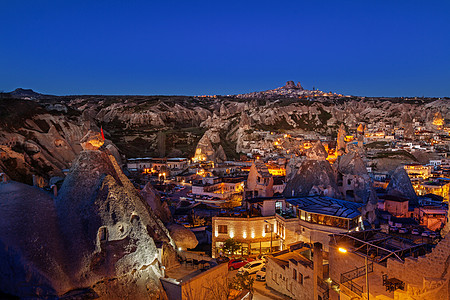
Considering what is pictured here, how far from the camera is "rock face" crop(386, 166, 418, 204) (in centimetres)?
3894

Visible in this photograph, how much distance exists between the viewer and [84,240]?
12.0 m

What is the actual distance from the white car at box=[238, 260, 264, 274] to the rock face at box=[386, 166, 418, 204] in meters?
25.0

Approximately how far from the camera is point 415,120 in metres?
113

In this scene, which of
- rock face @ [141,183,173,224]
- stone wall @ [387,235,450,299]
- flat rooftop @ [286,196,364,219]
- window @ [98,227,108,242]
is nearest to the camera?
stone wall @ [387,235,450,299]

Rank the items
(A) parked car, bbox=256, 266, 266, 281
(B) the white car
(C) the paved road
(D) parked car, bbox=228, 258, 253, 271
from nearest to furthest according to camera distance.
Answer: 1. (C) the paved road
2. (A) parked car, bbox=256, 266, 266, 281
3. (B) the white car
4. (D) parked car, bbox=228, 258, 253, 271

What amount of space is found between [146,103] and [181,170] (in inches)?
3036

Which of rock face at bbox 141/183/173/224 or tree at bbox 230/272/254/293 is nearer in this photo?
tree at bbox 230/272/254/293

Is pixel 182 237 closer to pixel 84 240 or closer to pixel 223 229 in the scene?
pixel 84 240

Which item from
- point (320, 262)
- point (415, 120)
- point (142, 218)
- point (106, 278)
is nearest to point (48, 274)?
point (106, 278)

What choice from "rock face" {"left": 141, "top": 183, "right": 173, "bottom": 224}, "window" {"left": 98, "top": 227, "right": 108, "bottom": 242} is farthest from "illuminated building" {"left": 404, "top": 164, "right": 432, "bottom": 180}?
"window" {"left": 98, "top": 227, "right": 108, "bottom": 242}

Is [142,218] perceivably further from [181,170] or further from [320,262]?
[181,170]

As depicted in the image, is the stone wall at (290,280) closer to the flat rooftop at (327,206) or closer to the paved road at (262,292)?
the paved road at (262,292)

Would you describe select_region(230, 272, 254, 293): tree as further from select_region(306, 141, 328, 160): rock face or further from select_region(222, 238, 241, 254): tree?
select_region(306, 141, 328, 160): rock face

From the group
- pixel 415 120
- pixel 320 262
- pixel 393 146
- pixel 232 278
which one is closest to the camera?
pixel 320 262
